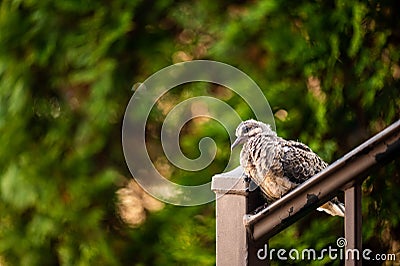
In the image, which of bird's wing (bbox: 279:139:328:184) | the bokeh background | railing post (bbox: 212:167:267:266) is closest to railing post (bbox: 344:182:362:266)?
railing post (bbox: 212:167:267:266)

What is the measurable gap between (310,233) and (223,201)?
85cm

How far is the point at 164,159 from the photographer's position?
2582 mm

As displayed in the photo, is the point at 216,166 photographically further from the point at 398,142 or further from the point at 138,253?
the point at 398,142

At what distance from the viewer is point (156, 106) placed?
8.41ft

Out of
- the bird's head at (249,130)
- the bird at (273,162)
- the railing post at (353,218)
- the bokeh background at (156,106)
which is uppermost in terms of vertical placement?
the bokeh background at (156,106)

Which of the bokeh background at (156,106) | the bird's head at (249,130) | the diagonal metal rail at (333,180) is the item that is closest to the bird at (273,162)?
the bird's head at (249,130)

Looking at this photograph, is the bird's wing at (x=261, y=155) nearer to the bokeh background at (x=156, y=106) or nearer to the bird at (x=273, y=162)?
the bird at (x=273, y=162)

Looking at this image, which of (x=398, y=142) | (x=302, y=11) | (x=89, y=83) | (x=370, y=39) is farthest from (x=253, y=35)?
(x=398, y=142)

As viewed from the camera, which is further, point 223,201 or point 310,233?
point 310,233

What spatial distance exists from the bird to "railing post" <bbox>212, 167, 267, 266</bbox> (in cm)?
5

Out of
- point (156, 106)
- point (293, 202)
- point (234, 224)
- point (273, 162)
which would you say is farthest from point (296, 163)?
point (156, 106)

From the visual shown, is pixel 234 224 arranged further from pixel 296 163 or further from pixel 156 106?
pixel 156 106

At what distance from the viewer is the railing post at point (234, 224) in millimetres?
1648

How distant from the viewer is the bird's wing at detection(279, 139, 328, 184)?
181cm
